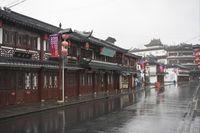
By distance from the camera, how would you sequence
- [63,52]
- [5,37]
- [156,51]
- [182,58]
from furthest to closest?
[156,51] → [182,58] → [63,52] → [5,37]

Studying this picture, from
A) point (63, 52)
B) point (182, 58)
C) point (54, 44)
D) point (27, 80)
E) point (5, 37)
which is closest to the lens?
point (5, 37)

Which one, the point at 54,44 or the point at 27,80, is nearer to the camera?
the point at 27,80

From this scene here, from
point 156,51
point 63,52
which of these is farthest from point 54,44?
point 156,51

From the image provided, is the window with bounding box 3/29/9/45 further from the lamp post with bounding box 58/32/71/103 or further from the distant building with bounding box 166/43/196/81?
the distant building with bounding box 166/43/196/81

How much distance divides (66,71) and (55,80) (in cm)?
238

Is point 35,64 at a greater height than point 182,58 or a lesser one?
lesser

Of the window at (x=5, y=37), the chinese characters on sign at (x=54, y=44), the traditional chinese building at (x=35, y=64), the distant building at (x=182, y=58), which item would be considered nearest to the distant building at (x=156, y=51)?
the distant building at (x=182, y=58)

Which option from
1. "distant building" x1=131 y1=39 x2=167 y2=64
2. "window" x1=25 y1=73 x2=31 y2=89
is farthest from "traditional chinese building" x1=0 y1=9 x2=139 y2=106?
"distant building" x1=131 y1=39 x2=167 y2=64

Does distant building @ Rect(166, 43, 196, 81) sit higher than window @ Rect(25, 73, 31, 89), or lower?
higher

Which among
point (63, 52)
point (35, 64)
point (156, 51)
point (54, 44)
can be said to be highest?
point (156, 51)

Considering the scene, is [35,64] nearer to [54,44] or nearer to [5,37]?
[54,44]

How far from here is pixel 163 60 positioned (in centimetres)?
11819

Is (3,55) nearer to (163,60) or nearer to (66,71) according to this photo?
(66,71)

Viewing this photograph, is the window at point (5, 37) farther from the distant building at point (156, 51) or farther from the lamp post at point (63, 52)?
the distant building at point (156, 51)
